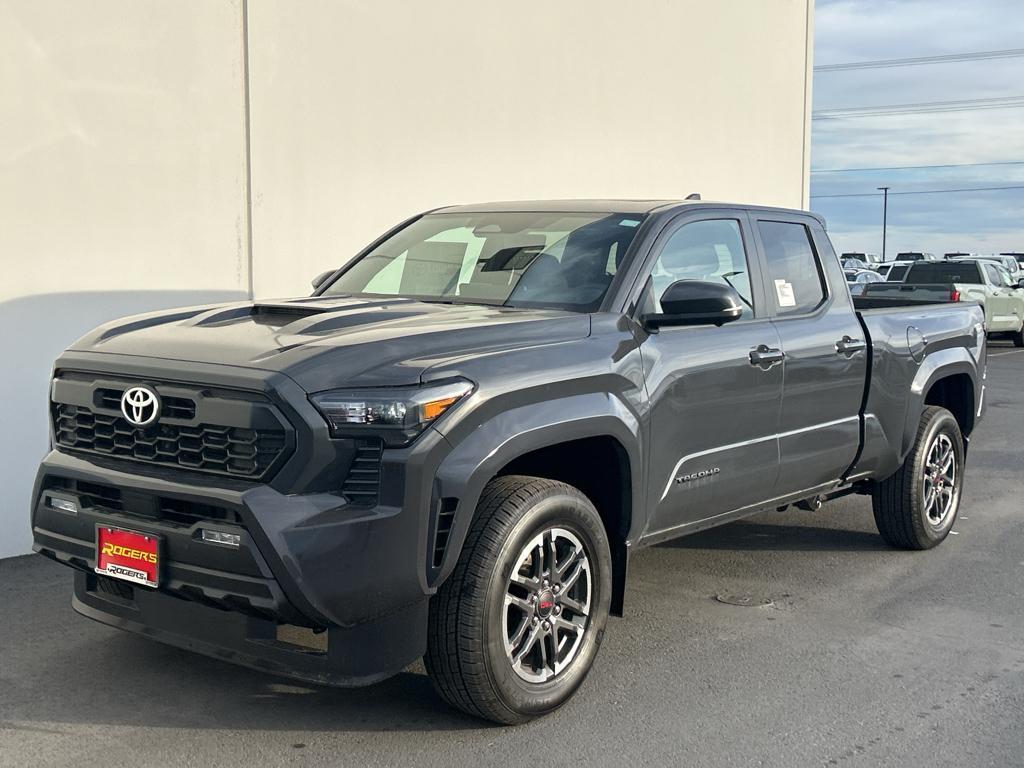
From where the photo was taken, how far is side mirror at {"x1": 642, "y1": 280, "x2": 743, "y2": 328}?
15.3 feet

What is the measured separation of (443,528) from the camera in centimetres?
384

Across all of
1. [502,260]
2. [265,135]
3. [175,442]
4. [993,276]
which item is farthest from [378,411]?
[993,276]

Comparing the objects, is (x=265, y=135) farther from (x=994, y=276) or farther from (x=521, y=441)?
(x=994, y=276)

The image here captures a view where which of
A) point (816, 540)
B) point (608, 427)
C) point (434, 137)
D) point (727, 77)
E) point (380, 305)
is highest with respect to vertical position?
point (727, 77)

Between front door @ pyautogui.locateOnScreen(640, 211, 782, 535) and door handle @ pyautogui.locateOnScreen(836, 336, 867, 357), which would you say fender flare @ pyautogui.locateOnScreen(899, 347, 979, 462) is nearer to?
door handle @ pyautogui.locateOnScreen(836, 336, 867, 357)

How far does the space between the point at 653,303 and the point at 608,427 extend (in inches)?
28.3

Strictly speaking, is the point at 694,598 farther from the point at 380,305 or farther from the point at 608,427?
the point at 380,305

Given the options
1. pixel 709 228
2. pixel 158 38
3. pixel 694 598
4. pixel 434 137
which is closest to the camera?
pixel 709 228

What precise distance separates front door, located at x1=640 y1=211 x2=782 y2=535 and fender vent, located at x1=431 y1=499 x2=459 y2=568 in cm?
112

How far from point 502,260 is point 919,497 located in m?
2.96

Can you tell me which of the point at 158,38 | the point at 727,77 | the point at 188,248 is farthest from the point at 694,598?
the point at 727,77

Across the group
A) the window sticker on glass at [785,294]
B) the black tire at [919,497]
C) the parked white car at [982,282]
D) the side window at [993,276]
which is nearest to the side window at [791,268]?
the window sticker on glass at [785,294]

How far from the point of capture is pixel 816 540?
7109mm

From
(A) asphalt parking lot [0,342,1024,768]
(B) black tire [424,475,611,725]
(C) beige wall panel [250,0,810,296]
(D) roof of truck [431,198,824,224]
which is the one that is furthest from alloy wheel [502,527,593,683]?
(C) beige wall panel [250,0,810,296]
